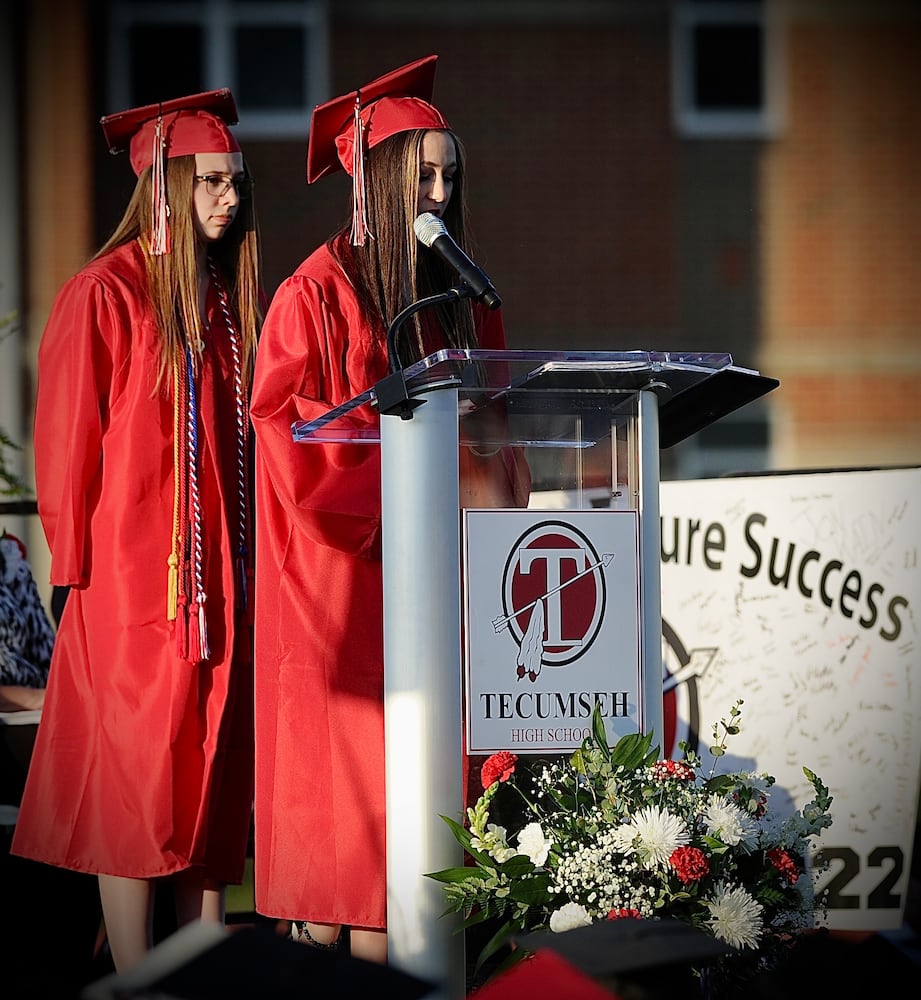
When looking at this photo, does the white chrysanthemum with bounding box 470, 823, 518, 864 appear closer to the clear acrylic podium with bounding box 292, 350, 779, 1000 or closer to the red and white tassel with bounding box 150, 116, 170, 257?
the clear acrylic podium with bounding box 292, 350, 779, 1000

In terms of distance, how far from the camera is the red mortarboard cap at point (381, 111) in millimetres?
2902

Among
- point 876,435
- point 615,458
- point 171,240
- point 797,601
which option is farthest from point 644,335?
point 615,458

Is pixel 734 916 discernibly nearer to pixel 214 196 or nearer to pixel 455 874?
pixel 455 874

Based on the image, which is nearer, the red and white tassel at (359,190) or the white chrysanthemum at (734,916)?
the white chrysanthemum at (734,916)

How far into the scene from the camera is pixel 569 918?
2.20 meters

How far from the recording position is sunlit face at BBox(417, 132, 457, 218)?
2.90 metres

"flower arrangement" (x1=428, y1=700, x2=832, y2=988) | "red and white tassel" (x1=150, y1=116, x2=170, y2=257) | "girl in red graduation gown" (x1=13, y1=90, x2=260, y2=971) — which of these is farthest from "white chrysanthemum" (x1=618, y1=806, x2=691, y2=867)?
"red and white tassel" (x1=150, y1=116, x2=170, y2=257)

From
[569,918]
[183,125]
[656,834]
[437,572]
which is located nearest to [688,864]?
[656,834]

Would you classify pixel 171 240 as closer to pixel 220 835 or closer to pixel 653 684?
→ pixel 220 835

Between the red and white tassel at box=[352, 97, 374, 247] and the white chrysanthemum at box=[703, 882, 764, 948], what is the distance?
1.41m

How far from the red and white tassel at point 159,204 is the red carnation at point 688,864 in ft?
5.66

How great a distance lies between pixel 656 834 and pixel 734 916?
17 cm

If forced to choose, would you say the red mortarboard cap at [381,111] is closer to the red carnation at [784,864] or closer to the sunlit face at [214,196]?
the sunlit face at [214,196]

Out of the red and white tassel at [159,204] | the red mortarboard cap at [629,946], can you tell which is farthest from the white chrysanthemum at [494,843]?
the red and white tassel at [159,204]
